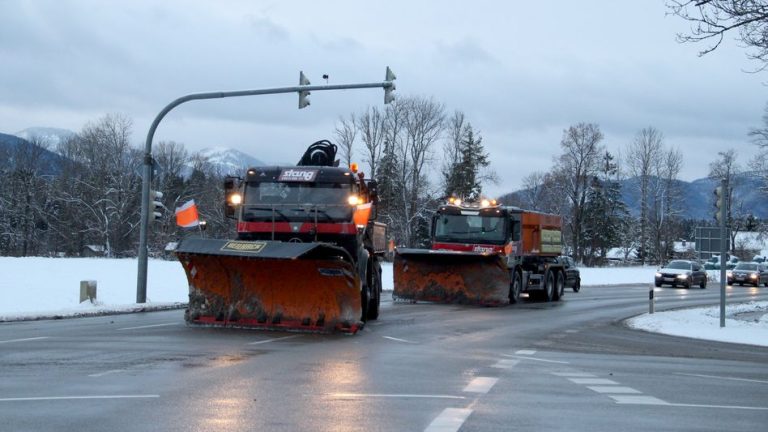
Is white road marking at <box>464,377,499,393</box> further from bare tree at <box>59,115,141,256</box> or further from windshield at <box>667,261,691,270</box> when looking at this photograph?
bare tree at <box>59,115,141,256</box>

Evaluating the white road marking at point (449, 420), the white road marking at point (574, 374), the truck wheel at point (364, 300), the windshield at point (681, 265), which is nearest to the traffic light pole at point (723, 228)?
the truck wheel at point (364, 300)

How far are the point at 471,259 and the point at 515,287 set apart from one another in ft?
8.52

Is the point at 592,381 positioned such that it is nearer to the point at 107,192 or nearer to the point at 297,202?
the point at 297,202

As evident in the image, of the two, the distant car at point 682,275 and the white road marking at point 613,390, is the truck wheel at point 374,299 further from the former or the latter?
the distant car at point 682,275

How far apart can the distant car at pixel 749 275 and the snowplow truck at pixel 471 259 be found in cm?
3428

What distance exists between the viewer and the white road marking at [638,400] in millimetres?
9148

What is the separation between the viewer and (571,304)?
102ft

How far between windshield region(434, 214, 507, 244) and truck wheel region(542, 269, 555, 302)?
15.1 ft

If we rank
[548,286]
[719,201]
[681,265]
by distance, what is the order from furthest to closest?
[681,265] < [548,286] < [719,201]

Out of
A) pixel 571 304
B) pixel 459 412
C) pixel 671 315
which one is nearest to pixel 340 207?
pixel 459 412

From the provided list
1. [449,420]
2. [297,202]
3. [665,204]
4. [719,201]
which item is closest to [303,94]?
[297,202]

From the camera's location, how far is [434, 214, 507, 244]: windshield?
28312mm

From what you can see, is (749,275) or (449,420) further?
(749,275)

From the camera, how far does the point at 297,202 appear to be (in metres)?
18.0
